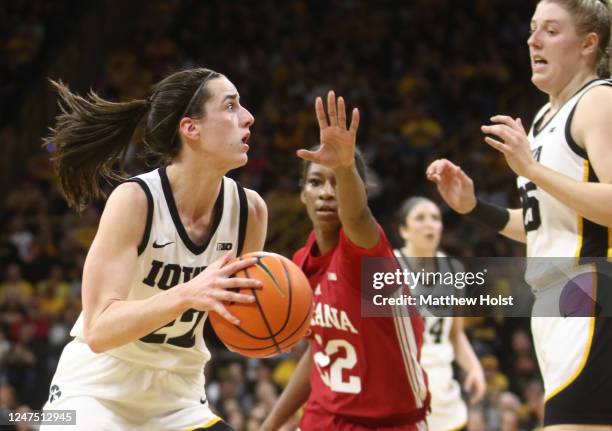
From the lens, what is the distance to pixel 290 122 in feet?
39.5

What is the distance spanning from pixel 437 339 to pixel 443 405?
44 cm

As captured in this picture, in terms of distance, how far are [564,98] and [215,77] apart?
132cm

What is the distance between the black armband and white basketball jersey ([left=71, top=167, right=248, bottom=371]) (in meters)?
1.15

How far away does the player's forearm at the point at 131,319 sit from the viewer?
2.78 meters

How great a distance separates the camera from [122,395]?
10.4 ft

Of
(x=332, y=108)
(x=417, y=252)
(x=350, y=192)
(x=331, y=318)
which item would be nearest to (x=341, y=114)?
(x=332, y=108)

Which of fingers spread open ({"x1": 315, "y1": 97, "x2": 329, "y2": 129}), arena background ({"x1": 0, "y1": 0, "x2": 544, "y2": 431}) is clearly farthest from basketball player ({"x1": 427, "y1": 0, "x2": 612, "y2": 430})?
arena background ({"x1": 0, "y1": 0, "x2": 544, "y2": 431})

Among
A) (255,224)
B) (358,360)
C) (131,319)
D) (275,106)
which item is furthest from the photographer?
(275,106)

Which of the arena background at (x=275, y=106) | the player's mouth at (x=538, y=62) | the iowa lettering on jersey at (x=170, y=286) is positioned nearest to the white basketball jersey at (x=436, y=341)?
the arena background at (x=275, y=106)

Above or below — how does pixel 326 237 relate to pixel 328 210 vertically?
below

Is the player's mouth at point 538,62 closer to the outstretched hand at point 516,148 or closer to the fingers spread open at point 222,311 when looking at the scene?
the outstretched hand at point 516,148

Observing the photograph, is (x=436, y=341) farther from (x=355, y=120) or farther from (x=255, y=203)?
(x=355, y=120)

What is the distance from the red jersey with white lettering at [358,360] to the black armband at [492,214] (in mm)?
447

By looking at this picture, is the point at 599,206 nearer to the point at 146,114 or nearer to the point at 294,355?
the point at 146,114
